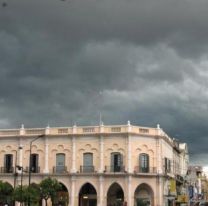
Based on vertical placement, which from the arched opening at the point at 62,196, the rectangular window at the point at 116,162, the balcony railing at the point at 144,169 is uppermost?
the rectangular window at the point at 116,162

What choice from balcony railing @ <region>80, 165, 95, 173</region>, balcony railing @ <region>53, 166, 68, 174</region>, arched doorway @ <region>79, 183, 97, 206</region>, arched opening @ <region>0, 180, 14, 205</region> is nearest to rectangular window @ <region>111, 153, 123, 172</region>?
balcony railing @ <region>80, 165, 95, 173</region>

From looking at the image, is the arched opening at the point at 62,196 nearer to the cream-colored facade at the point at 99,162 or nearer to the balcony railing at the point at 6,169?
the cream-colored facade at the point at 99,162

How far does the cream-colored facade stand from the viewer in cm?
8519

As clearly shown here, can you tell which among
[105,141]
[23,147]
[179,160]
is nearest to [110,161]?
[105,141]

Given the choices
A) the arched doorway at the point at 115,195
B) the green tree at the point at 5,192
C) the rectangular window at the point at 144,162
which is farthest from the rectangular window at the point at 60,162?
the rectangular window at the point at 144,162

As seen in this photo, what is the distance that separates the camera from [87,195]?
87375 mm

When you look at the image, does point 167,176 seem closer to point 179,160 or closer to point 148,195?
point 148,195

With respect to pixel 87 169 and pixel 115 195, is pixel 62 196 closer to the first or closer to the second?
pixel 87 169

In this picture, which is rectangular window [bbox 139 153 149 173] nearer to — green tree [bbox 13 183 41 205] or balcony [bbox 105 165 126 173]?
balcony [bbox 105 165 126 173]

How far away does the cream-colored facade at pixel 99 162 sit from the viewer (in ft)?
279

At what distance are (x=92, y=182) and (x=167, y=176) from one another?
12.6m

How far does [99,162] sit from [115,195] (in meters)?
6.30

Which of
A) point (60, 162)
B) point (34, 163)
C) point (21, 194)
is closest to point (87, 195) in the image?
point (60, 162)

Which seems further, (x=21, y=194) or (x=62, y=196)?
(x=62, y=196)
